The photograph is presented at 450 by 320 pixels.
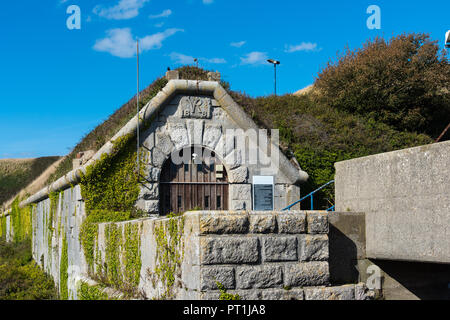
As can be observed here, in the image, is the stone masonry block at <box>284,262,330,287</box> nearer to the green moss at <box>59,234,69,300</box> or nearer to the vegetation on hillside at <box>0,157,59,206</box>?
the green moss at <box>59,234,69,300</box>

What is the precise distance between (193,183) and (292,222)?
8.01 meters

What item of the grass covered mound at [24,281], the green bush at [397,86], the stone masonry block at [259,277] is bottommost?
the grass covered mound at [24,281]

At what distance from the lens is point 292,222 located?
5312 millimetres

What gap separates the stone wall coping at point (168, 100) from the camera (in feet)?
39.9

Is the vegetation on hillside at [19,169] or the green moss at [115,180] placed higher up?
the vegetation on hillside at [19,169]

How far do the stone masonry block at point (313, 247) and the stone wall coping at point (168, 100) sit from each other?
7.62 meters

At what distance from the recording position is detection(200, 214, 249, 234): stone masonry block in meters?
4.95

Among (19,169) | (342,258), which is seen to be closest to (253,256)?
(342,258)

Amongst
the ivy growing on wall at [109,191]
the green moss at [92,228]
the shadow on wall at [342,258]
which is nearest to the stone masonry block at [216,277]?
the shadow on wall at [342,258]

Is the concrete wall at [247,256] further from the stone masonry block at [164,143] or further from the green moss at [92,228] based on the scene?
the stone masonry block at [164,143]

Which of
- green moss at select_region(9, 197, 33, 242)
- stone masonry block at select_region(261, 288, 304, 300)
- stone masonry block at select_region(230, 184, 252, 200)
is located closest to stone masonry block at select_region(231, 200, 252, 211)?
stone masonry block at select_region(230, 184, 252, 200)

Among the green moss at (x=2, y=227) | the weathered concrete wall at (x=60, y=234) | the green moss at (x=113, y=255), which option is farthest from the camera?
the green moss at (x=2, y=227)
